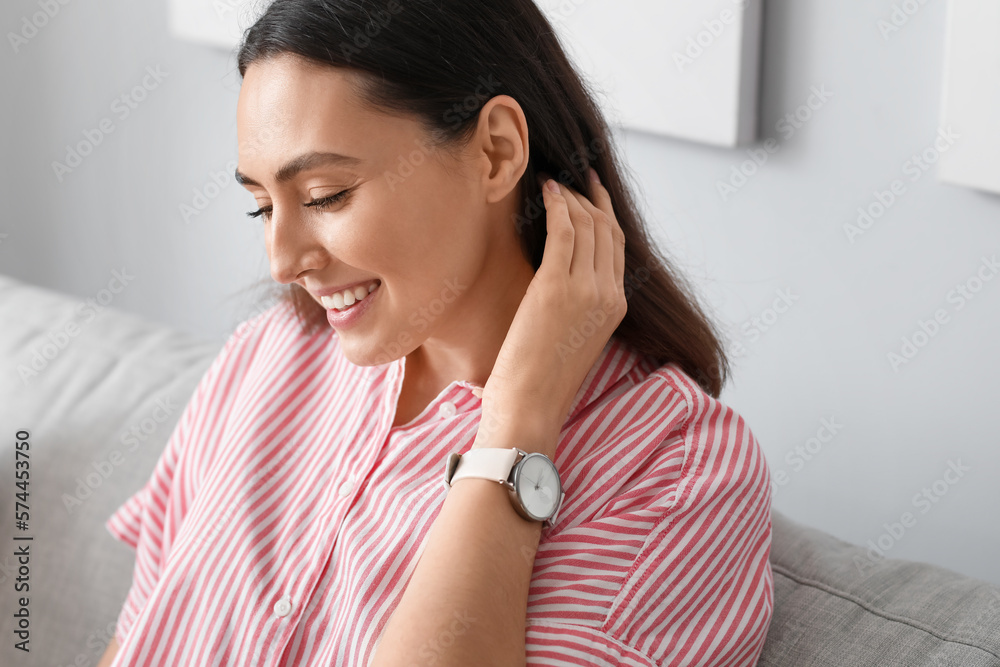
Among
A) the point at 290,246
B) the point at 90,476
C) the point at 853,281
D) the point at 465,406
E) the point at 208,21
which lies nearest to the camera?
the point at 290,246

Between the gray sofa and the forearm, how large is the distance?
339 mm

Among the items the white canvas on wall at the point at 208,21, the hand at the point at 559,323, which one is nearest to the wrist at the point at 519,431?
the hand at the point at 559,323

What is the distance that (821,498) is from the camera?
1.62 meters

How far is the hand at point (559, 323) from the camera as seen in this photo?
1.03 meters

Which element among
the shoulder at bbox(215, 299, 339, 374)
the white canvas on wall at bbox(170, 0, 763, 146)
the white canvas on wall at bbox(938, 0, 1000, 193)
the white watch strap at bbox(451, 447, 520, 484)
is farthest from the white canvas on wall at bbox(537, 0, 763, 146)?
the white watch strap at bbox(451, 447, 520, 484)

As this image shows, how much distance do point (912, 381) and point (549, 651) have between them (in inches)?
31.1

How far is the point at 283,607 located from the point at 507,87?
0.60 m

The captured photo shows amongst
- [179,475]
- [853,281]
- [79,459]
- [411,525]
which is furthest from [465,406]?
[79,459]

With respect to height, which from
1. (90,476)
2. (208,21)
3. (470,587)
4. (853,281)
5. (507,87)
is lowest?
(90,476)

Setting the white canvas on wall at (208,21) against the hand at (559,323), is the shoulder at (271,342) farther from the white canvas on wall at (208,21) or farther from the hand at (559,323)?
the white canvas on wall at (208,21)

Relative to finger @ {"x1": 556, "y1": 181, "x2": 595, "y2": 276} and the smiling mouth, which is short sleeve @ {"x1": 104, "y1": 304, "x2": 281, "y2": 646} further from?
finger @ {"x1": 556, "y1": 181, "x2": 595, "y2": 276}

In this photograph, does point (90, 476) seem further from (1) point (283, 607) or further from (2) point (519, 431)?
(2) point (519, 431)

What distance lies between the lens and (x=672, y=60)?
61.2 inches

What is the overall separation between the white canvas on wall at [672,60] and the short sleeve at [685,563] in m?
0.62
